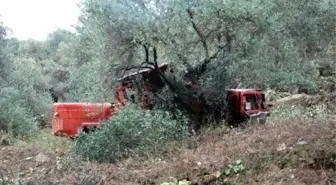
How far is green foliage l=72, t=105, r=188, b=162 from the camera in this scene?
8.29 metres

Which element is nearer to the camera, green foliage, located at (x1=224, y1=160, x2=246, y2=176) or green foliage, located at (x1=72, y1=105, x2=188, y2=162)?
green foliage, located at (x1=224, y1=160, x2=246, y2=176)

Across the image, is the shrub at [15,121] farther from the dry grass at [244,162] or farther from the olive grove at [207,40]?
the dry grass at [244,162]

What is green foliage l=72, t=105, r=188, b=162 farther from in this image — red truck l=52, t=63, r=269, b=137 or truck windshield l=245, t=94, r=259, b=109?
truck windshield l=245, t=94, r=259, b=109

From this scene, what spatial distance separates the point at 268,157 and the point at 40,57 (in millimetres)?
31331

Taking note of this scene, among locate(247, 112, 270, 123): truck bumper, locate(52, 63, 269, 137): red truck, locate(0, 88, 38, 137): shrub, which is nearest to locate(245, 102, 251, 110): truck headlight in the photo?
locate(52, 63, 269, 137): red truck

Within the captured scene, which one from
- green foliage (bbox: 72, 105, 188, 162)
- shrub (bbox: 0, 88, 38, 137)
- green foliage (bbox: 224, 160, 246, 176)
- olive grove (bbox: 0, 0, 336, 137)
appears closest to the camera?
green foliage (bbox: 224, 160, 246, 176)

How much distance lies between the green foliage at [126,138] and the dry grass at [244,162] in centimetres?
42

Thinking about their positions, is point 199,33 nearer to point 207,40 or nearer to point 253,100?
point 207,40

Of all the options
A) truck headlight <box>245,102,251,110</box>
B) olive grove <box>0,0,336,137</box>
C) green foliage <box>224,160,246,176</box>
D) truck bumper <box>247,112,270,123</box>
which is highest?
olive grove <box>0,0,336,137</box>

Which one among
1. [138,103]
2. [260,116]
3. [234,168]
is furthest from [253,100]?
[234,168]

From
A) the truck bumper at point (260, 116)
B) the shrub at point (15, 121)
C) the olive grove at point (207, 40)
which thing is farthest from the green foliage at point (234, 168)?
the shrub at point (15, 121)

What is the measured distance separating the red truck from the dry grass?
6.03ft

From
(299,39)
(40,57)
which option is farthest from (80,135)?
(40,57)

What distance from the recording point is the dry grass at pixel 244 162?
5602 millimetres
